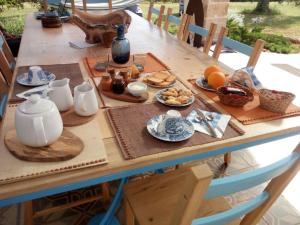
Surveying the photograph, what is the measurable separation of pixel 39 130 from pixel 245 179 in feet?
1.92

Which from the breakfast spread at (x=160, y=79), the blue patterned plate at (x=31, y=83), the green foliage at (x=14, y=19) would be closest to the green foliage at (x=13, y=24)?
the green foliage at (x=14, y=19)

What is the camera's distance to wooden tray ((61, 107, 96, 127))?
100 centimetres

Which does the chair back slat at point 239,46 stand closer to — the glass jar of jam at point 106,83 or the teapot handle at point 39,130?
the glass jar of jam at point 106,83

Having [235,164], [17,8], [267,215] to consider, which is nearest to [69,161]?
[267,215]

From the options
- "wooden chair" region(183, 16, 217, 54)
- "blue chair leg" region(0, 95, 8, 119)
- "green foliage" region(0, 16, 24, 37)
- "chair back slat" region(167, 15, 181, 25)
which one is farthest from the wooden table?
"green foliage" region(0, 16, 24, 37)

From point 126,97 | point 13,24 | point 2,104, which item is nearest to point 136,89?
point 126,97

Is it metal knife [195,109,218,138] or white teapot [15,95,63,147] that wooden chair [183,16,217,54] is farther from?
white teapot [15,95,63,147]

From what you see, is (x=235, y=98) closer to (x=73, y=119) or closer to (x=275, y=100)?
(x=275, y=100)

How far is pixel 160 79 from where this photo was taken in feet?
4.49

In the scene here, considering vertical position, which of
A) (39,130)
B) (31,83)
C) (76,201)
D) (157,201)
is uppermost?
(39,130)

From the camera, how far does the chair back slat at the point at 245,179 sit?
0.68 metres

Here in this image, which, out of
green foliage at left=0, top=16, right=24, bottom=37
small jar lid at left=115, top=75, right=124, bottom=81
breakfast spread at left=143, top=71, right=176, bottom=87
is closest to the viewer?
small jar lid at left=115, top=75, right=124, bottom=81

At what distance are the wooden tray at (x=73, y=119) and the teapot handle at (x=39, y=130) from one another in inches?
6.8

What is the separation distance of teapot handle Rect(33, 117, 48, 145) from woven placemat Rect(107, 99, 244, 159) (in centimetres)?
24
